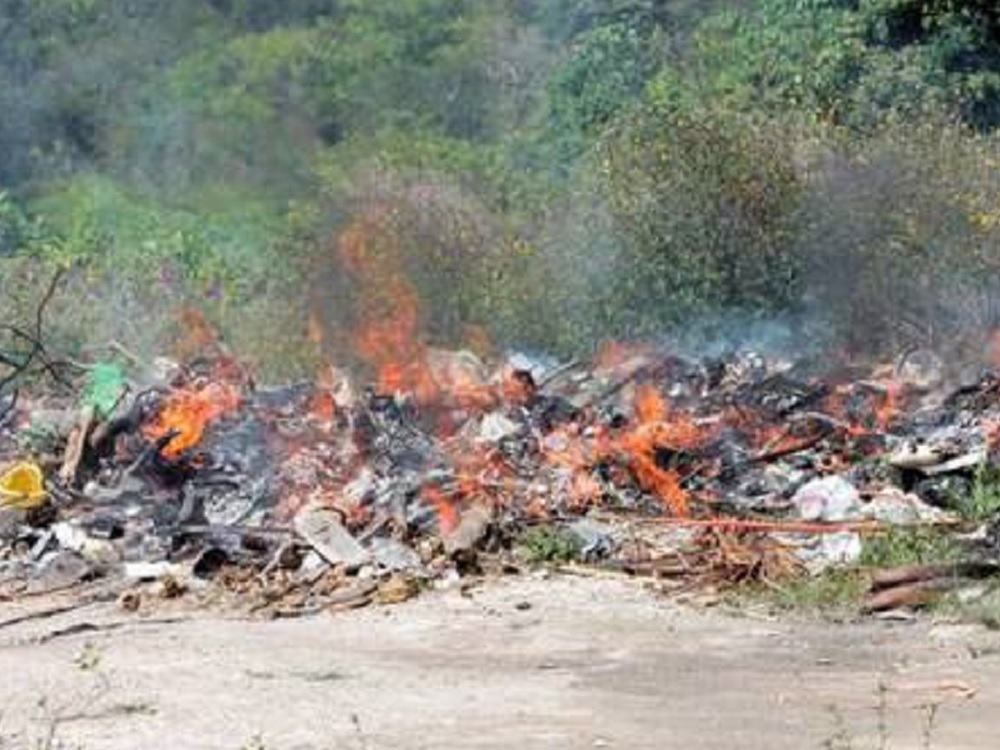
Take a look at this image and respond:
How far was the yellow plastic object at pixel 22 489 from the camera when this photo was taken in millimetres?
15867

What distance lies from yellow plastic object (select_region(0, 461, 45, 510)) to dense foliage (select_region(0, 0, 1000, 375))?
9.37 m

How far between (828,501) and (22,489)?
19.8 ft

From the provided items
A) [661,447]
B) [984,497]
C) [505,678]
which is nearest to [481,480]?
[661,447]

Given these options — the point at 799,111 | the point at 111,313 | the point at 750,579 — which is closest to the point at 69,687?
the point at 750,579

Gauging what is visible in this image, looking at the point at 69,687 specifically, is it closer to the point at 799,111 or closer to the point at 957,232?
the point at 957,232

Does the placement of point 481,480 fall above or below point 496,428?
above

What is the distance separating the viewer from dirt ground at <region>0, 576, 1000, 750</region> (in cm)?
930

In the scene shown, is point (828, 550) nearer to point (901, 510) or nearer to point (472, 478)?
point (901, 510)

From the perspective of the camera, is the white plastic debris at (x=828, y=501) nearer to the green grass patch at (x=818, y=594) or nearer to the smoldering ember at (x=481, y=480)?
the smoldering ember at (x=481, y=480)

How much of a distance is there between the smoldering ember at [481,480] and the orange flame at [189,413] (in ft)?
0.08

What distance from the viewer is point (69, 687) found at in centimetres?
1074

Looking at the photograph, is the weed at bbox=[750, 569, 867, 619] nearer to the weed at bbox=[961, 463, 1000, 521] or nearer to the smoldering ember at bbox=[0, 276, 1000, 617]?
the smoldering ember at bbox=[0, 276, 1000, 617]

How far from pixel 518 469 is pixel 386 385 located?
11.8 ft

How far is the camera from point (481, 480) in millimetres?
15125
